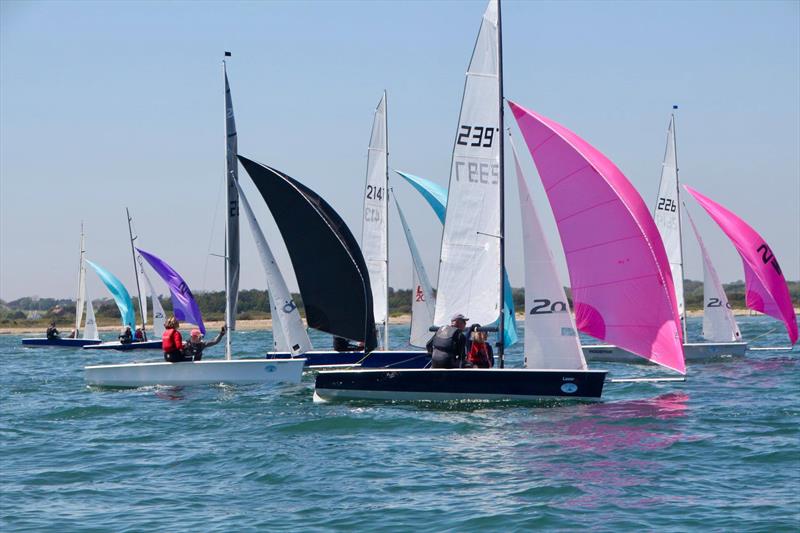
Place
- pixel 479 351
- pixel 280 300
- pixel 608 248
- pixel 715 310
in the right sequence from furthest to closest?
pixel 715 310, pixel 280 300, pixel 479 351, pixel 608 248

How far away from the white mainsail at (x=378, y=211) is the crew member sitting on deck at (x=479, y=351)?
32.7 ft

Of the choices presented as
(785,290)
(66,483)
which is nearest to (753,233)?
(785,290)

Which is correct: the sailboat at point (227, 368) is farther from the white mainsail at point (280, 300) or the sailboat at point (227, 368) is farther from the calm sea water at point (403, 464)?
the calm sea water at point (403, 464)

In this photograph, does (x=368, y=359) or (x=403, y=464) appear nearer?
(x=403, y=464)

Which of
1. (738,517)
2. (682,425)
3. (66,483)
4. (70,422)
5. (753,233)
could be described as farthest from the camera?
(753,233)

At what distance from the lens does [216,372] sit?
894 inches

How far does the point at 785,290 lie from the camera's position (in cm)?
3106

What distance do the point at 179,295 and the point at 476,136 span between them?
18695 millimetres

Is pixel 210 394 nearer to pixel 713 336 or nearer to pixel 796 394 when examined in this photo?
pixel 796 394

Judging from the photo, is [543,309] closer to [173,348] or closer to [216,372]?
[216,372]


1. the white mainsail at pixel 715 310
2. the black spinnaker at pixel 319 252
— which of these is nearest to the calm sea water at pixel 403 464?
Result: the black spinnaker at pixel 319 252

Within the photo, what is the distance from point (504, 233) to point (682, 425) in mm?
4716

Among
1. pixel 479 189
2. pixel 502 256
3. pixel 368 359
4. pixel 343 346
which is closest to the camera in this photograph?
pixel 502 256

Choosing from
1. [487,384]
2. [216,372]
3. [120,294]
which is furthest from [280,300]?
[120,294]
